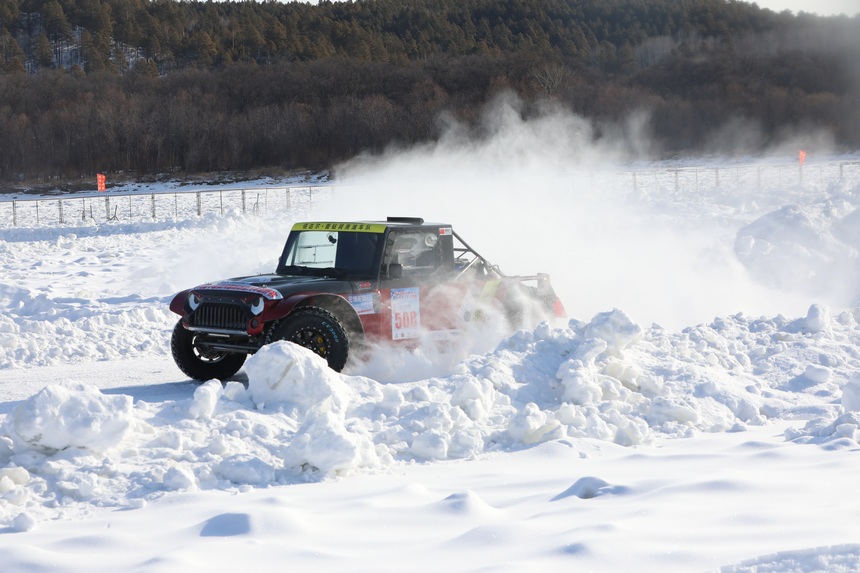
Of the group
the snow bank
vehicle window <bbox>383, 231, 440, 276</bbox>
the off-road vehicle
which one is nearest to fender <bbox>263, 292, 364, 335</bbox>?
the off-road vehicle

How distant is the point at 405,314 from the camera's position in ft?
34.3

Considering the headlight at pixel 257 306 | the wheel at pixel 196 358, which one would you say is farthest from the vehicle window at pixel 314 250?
the headlight at pixel 257 306

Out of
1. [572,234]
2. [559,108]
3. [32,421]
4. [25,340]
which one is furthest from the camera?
[559,108]

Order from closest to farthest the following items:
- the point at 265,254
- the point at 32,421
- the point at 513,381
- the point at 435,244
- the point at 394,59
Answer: the point at 32,421 < the point at 513,381 < the point at 435,244 < the point at 265,254 < the point at 394,59

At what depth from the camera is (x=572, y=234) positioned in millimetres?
25688

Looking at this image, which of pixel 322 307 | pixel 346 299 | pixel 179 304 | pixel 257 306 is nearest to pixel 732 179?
pixel 346 299

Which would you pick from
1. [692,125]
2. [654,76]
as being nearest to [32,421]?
Answer: [692,125]

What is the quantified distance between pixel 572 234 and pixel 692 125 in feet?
191

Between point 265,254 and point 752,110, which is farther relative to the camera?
point 752,110

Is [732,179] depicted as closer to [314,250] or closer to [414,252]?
[414,252]

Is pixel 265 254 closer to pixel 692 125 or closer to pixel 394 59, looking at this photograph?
pixel 692 125

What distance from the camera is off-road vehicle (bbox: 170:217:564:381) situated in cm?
956

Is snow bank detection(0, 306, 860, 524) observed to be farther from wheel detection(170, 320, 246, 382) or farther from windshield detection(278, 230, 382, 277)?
wheel detection(170, 320, 246, 382)

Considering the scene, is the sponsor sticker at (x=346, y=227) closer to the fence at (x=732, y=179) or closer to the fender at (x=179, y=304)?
the fender at (x=179, y=304)
